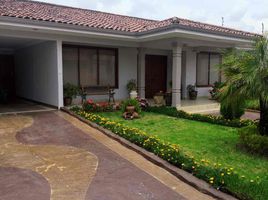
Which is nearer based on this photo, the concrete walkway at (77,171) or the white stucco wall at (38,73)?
the concrete walkway at (77,171)

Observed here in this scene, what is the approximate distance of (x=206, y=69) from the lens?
16750mm

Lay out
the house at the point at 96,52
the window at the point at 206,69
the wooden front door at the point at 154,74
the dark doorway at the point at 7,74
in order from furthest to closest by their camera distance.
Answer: the window at the point at 206,69 < the dark doorway at the point at 7,74 < the wooden front door at the point at 154,74 < the house at the point at 96,52

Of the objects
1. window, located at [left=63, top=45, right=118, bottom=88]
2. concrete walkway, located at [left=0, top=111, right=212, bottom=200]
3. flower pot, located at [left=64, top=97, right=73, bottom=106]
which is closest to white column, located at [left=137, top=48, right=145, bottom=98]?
window, located at [left=63, top=45, right=118, bottom=88]

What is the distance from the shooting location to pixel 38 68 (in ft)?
42.0

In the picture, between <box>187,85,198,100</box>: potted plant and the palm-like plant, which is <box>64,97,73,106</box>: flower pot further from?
the palm-like plant

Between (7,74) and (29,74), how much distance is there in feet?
9.33

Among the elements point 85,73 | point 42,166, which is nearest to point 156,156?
point 42,166

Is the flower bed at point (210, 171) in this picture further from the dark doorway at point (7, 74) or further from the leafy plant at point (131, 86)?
the dark doorway at point (7, 74)

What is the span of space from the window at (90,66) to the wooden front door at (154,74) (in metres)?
2.42

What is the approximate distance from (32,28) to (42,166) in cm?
613

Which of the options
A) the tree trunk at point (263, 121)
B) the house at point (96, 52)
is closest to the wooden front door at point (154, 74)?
the house at point (96, 52)

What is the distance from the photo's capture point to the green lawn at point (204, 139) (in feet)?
17.1

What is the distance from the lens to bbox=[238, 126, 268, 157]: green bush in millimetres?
5715

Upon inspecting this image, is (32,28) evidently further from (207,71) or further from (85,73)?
(207,71)
